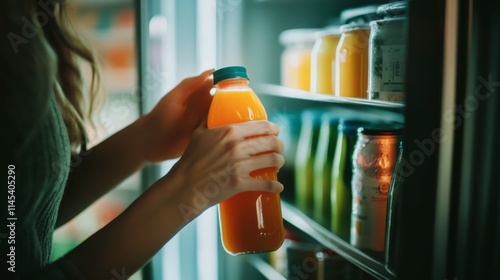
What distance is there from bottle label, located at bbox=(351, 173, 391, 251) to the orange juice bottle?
0.57ft

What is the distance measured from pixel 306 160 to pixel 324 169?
4.9 inches

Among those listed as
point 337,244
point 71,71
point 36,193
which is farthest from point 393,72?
point 71,71

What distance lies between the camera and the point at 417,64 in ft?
2.42

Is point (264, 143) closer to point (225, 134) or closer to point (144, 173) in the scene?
point (225, 134)

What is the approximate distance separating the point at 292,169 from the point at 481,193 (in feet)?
2.69

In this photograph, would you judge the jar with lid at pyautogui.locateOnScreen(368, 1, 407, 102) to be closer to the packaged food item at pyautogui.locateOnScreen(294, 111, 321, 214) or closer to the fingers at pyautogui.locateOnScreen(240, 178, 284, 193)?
the fingers at pyautogui.locateOnScreen(240, 178, 284, 193)

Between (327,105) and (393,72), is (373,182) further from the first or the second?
(327,105)

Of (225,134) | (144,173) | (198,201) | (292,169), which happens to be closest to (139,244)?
(198,201)

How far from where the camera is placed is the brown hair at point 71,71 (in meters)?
1.12

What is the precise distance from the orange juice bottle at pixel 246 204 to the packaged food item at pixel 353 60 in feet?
0.75

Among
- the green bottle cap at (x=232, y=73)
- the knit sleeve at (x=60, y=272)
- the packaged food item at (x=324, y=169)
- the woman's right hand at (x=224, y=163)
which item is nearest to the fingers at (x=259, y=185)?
the woman's right hand at (x=224, y=163)

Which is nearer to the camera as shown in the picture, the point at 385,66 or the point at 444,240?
the point at 444,240

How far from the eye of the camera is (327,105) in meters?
1.38

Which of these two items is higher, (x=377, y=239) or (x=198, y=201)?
(x=198, y=201)
